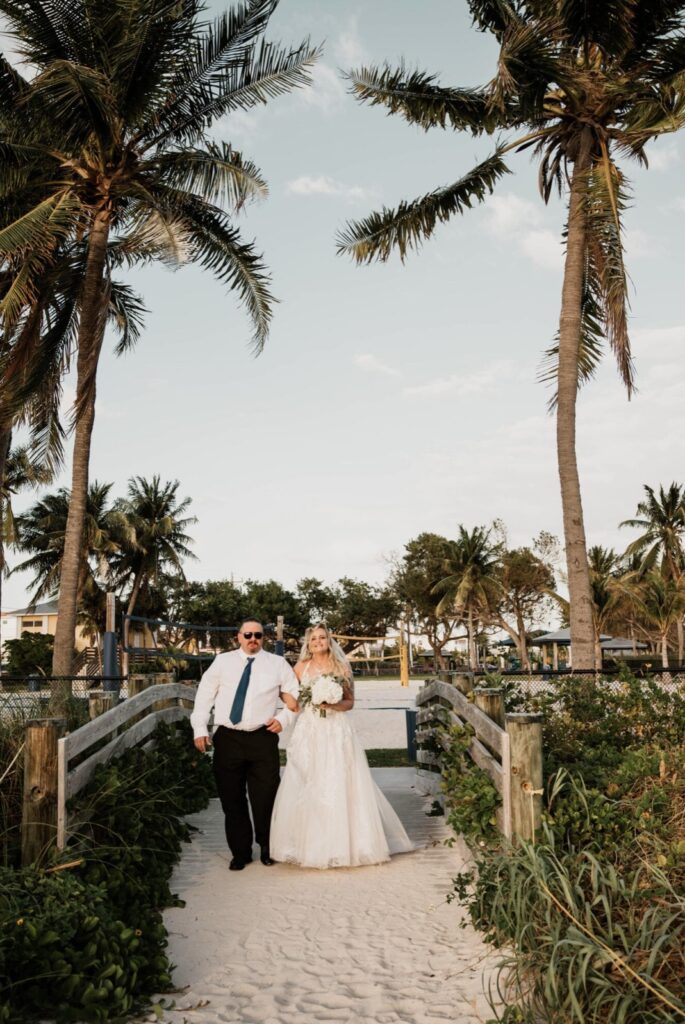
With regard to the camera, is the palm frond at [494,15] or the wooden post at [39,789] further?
the palm frond at [494,15]

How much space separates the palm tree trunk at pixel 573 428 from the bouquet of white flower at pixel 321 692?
7.05 meters

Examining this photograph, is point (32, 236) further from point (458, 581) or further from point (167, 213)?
point (458, 581)

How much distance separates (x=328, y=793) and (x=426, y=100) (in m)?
14.1

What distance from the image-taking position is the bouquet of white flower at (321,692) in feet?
24.9

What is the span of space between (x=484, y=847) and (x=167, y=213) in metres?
14.0

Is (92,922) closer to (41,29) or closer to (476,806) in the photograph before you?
(476,806)

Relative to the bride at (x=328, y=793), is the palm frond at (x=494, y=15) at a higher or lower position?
higher

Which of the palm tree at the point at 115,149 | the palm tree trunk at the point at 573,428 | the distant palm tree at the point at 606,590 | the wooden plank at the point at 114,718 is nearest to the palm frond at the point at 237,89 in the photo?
the palm tree at the point at 115,149

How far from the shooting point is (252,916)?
5.97 metres

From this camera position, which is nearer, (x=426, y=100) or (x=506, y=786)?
(x=506, y=786)

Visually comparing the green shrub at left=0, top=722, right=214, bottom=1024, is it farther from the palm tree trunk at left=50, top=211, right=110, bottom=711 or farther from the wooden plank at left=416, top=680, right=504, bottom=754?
the palm tree trunk at left=50, top=211, right=110, bottom=711

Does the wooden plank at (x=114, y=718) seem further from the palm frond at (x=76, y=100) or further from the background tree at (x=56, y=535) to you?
the background tree at (x=56, y=535)

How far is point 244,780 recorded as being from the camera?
7.47m

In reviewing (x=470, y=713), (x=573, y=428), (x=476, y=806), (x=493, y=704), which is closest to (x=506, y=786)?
(x=476, y=806)
